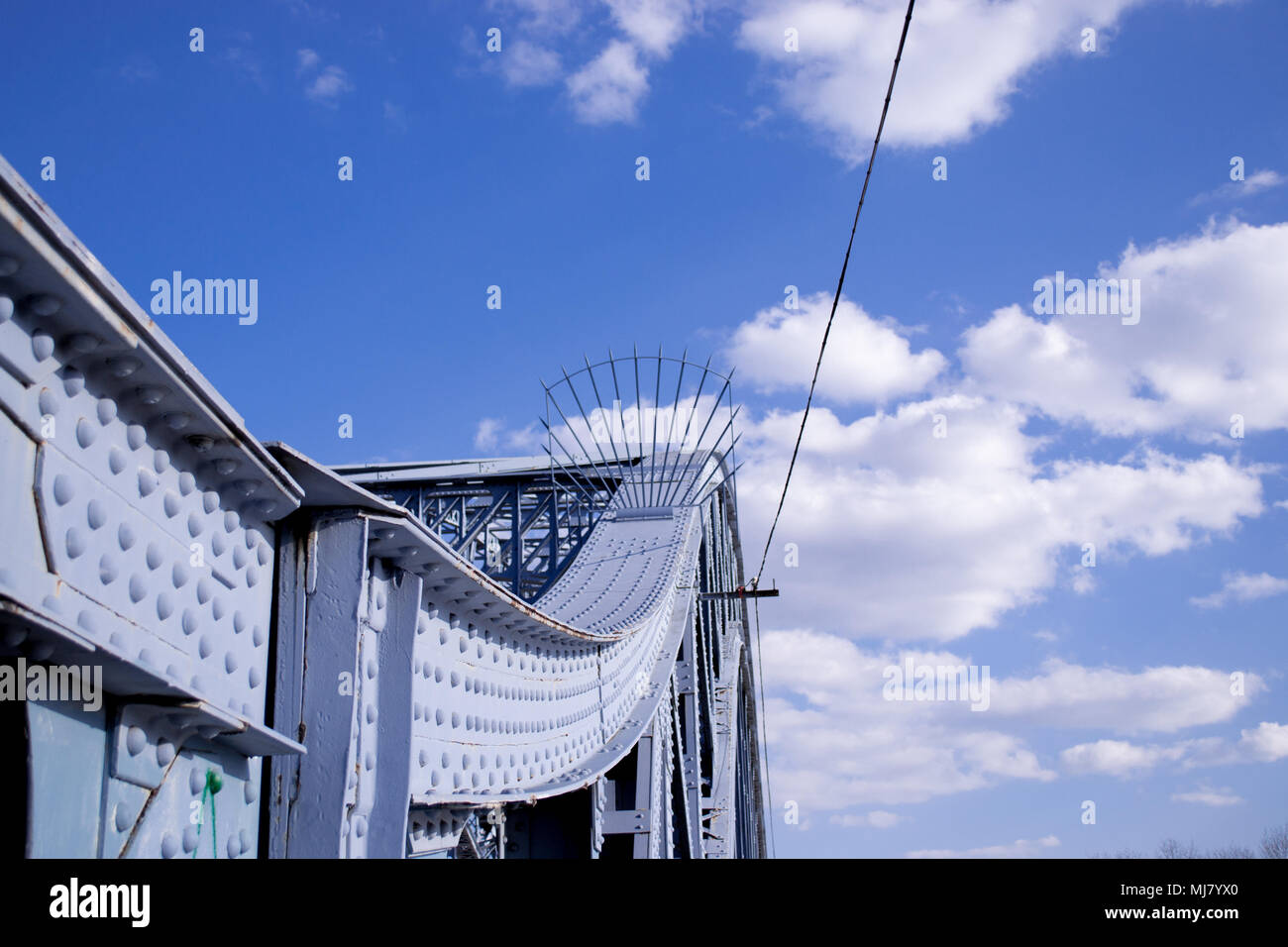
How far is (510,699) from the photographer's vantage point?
22.6 feet

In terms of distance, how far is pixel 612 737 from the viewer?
10477 millimetres

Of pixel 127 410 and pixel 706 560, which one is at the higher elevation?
pixel 706 560

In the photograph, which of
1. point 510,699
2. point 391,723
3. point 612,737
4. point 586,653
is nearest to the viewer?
point 391,723

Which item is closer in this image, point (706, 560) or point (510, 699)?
point (510, 699)

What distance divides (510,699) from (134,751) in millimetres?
3562

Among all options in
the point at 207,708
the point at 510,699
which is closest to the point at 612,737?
the point at 510,699
